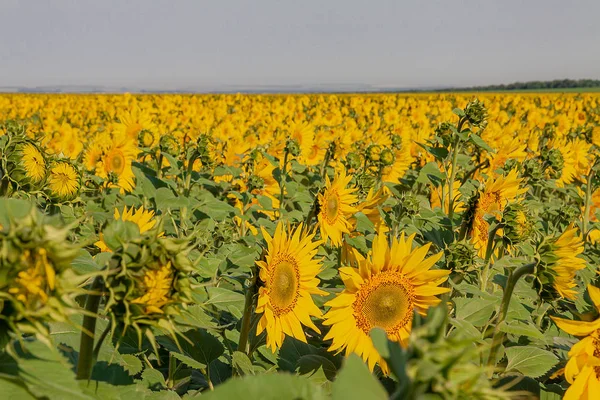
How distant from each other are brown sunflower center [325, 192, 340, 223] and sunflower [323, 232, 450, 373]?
31.1 inches

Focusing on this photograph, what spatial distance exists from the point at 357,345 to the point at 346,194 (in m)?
1.04

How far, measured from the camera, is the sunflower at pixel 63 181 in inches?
74.5

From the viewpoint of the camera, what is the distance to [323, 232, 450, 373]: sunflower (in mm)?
1808

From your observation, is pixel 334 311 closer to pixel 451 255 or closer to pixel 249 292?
pixel 249 292

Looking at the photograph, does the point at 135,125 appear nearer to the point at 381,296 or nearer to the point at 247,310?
the point at 247,310

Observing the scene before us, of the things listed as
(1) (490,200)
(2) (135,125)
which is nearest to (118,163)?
(2) (135,125)

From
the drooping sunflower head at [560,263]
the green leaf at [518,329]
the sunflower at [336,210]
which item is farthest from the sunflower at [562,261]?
the sunflower at [336,210]

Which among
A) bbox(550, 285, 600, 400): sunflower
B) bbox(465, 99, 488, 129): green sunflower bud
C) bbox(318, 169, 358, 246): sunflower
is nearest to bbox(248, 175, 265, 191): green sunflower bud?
bbox(318, 169, 358, 246): sunflower

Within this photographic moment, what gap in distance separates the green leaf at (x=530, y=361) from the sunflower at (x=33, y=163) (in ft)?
5.64

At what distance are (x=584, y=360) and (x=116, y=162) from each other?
3.67 meters

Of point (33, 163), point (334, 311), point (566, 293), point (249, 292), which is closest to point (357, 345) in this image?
point (334, 311)

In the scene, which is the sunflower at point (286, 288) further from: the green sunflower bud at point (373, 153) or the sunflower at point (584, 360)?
the green sunflower bud at point (373, 153)

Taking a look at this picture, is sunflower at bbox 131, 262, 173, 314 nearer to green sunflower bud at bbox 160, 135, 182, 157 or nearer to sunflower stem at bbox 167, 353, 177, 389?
sunflower stem at bbox 167, 353, 177, 389

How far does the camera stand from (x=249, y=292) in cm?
174
